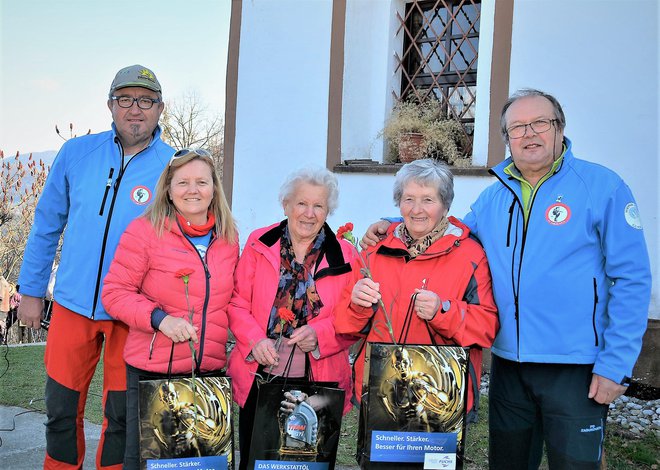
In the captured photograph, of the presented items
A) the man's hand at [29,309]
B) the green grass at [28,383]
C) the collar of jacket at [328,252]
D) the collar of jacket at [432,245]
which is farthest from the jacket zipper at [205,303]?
the green grass at [28,383]

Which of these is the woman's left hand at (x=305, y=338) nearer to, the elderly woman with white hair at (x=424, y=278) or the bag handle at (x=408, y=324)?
the elderly woman with white hair at (x=424, y=278)

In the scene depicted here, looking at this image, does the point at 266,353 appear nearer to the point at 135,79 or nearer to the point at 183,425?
the point at 183,425

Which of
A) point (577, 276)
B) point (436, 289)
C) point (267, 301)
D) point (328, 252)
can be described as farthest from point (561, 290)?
point (267, 301)

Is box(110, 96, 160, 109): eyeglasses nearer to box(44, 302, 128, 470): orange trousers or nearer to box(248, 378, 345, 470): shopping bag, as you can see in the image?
box(44, 302, 128, 470): orange trousers

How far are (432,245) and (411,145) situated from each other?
150 inches

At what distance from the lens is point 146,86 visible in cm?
307

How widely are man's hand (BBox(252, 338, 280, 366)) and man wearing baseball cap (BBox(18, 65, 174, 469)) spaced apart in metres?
0.79

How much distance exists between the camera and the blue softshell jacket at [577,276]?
7.38 feet

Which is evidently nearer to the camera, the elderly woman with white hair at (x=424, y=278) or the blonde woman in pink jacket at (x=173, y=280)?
the elderly woman with white hair at (x=424, y=278)

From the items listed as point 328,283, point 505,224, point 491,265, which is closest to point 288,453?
point 328,283

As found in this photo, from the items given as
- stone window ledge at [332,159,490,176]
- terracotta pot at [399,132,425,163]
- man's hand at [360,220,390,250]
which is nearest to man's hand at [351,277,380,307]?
man's hand at [360,220,390,250]

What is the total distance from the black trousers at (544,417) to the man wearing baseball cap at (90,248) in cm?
168

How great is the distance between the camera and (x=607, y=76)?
16.6 feet

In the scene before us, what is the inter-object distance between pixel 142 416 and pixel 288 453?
0.55m
